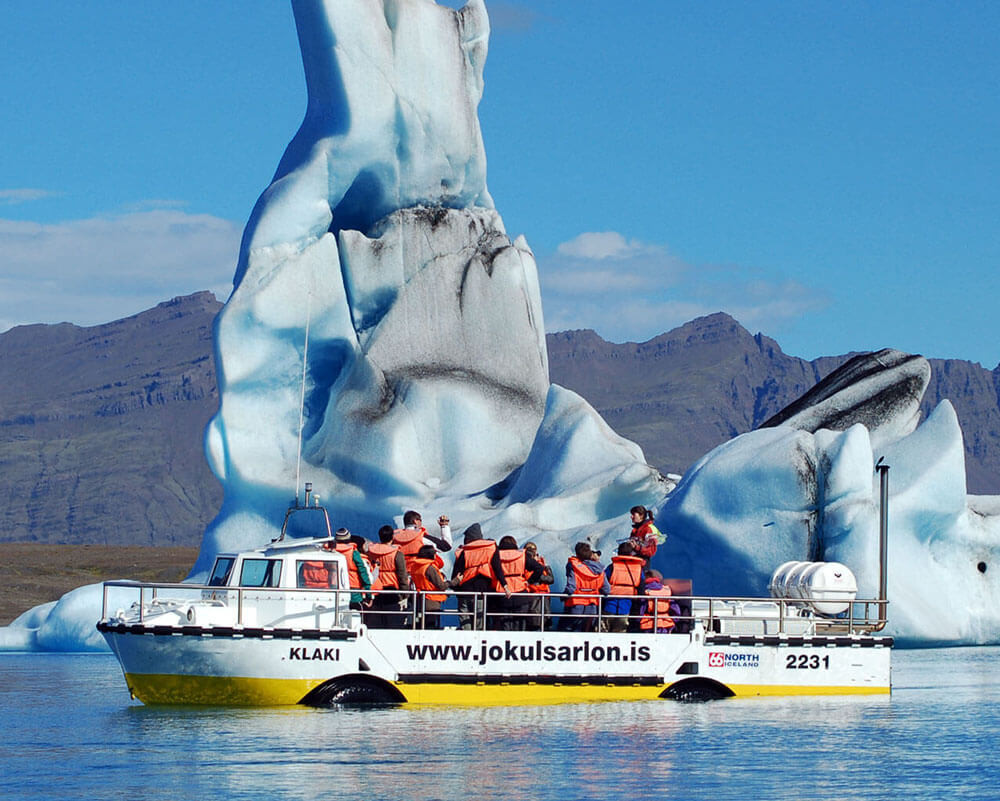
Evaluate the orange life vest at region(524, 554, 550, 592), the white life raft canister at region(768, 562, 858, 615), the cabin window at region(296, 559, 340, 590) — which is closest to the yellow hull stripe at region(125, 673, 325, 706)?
the cabin window at region(296, 559, 340, 590)

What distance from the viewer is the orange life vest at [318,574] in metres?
17.0

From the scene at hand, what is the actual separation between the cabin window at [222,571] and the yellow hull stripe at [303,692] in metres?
1.06

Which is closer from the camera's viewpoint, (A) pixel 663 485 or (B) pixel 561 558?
(B) pixel 561 558

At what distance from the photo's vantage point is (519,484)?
99.6ft

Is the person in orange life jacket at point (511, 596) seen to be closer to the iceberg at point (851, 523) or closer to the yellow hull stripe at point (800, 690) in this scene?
the yellow hull stripe at point (800, 690)

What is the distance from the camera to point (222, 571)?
17.4m

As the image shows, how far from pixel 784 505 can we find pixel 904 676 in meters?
3.83

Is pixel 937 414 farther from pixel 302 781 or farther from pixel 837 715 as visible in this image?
pixel 302 781

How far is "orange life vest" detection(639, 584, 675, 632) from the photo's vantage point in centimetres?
1773

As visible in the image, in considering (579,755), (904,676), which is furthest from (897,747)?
(904,676)

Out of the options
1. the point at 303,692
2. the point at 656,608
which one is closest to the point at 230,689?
the point at 303,692

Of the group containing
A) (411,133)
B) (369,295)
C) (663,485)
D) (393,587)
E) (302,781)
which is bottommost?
(302,781)

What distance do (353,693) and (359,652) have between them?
0.41m

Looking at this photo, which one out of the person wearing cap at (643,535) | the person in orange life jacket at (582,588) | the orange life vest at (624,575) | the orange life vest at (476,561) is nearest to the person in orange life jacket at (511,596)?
the orange life vest at (476,561)
